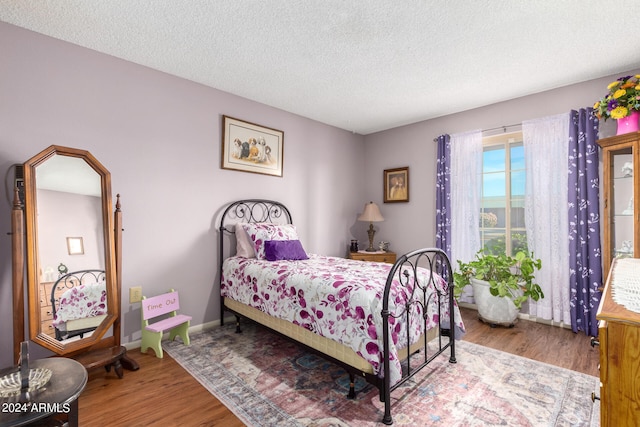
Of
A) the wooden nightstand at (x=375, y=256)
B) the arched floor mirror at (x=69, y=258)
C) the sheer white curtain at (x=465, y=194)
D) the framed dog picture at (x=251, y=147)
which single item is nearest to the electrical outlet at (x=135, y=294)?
the arched floor mirror at (x=69, y=258)

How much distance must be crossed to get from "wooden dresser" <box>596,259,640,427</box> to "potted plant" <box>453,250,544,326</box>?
2151 millimetres

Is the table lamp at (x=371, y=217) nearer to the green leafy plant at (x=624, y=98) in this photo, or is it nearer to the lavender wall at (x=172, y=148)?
the lavender wall at (x=172, y=148)

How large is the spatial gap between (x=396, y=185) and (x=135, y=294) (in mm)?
3522

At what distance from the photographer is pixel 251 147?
3500mm

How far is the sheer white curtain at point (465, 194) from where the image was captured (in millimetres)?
3682

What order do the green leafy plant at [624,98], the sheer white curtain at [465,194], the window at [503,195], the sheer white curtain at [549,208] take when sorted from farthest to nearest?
the sheer white curtain at [465,194] < the window at [503,195] < the sheer white curtain at [549,208] < the green leafy plant at [624,98]

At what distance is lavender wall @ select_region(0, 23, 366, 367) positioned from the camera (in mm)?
2164

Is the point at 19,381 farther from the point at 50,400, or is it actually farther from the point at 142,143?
the point at 142,143

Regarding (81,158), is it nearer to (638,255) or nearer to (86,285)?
(86,285)

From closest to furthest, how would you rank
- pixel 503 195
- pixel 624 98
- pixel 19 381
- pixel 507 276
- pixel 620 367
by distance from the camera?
pixel 620 367
pixel 19 381
pixel 624 98
pixel 507 276
pixel 503 195

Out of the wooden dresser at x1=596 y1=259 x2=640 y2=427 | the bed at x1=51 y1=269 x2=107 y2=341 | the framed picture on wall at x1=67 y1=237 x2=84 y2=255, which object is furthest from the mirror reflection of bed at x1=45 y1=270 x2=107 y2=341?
the wooden dresser at x1=596 y1=259 x2=640 y2=427

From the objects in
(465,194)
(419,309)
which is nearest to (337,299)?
(419,309)

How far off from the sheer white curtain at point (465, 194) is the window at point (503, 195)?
0.13 meters

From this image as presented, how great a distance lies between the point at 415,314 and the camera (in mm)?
2025
